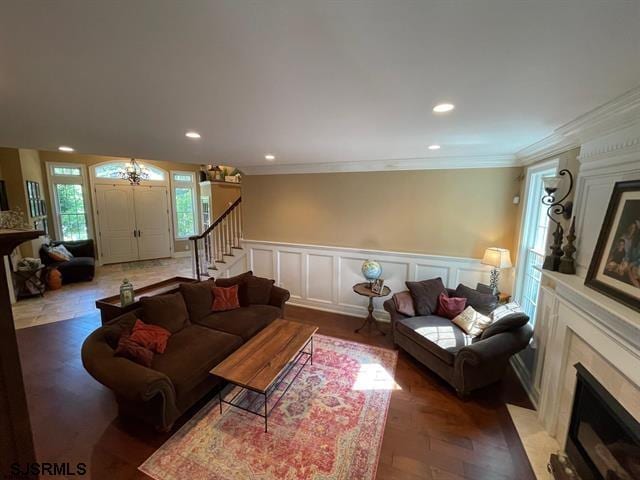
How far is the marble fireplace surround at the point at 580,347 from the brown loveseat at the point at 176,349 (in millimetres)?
2914

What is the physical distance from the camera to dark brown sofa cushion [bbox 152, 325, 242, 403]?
2.35m

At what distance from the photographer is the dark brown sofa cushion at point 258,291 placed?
386cm

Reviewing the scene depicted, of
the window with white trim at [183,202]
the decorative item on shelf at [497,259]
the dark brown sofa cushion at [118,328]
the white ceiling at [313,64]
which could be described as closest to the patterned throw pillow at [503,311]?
the decorative item on shelf at [497,259]

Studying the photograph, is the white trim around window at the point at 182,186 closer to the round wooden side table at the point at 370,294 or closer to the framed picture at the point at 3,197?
the framed picture at the point at 3,197

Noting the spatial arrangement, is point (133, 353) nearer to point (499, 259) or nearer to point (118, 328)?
point (118, 328)

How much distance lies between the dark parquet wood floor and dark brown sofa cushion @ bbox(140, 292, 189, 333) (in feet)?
2.66

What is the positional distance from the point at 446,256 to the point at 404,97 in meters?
3.02

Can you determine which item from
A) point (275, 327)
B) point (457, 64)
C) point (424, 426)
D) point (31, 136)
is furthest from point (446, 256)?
point (31, 136)

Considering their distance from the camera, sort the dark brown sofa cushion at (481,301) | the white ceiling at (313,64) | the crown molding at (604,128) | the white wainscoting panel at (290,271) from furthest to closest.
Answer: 1. the white wainscoting panel at (290,271)
2. the dark brown sofa cushion at (481,301)
3. the crown molding at (604,128)
4. the white ceiling at (313,64)

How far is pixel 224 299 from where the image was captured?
3654mm

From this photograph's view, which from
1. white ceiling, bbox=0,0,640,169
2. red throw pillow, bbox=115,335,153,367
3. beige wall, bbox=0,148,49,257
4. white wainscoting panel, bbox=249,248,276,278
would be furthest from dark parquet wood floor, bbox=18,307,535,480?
beige wall, bbox=0,148,49,257

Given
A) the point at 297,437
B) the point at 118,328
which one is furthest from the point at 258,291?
the point at 297,437

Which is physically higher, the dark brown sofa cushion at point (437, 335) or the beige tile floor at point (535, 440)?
the dark brown sofa cushion at point (437, 335)

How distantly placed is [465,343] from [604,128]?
2.19 metres
